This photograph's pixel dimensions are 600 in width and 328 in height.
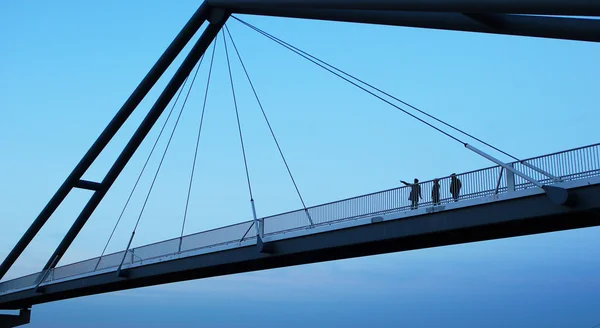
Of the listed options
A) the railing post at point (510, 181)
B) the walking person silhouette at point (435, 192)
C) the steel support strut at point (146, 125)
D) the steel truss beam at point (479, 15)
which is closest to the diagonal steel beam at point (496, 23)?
the steel truss beam at point (479, 15)

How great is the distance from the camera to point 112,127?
43.4 metres

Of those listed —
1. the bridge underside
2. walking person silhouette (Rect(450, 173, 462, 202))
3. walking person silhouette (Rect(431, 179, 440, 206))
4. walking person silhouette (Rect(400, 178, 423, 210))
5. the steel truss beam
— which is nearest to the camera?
the steel truss beam

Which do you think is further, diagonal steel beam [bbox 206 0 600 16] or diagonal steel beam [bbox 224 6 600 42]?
diagonal steel beam [bbox 224 6 600 42]

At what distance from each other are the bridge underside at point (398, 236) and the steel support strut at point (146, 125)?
5468mm

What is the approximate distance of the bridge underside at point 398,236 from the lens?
24916mm

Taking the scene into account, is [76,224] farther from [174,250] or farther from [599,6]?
[599,6]

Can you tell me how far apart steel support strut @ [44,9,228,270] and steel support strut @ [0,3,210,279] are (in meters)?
0.69

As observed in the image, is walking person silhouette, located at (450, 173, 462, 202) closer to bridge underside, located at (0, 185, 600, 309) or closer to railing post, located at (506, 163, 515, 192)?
bridge underside, located at (0, 185, 600, 309)

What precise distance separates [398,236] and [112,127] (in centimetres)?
2043

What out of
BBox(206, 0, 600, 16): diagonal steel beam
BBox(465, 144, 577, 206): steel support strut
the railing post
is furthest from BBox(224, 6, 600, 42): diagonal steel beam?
the railing post

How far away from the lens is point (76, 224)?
1993 inches

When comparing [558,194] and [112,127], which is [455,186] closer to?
[558,194]

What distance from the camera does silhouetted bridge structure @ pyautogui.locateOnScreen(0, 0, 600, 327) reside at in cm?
1842

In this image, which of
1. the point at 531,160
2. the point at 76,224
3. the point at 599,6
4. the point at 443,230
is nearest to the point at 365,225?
the point at 443,230
